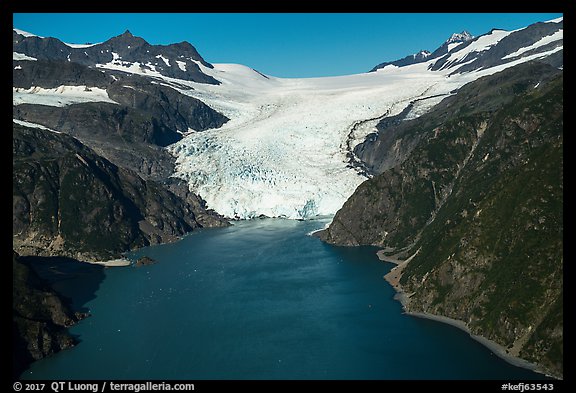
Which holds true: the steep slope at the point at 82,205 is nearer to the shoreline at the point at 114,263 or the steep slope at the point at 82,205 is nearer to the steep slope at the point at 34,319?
the shoreline at the point at 114,263

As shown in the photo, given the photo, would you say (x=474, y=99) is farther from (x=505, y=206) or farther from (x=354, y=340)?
(x=354, y=340)

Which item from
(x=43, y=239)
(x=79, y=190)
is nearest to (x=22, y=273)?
(x=43, y=239)

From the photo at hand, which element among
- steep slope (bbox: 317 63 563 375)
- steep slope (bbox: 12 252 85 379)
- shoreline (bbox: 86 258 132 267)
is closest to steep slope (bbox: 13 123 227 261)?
shoreline (bbox: 86 258 132 267)

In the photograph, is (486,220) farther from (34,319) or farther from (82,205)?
(82,205)

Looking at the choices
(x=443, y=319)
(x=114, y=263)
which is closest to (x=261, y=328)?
(x=443, y=319)

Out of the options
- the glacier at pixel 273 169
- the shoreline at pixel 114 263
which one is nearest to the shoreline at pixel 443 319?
the glacier at pixel 273 169

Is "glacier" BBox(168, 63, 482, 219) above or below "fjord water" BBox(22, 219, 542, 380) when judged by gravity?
above

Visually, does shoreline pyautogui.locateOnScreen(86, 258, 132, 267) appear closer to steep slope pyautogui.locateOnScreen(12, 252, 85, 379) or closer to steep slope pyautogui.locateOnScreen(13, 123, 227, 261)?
steep slope pyautogui.locateOnScreen(13, 123, 227, 261)
